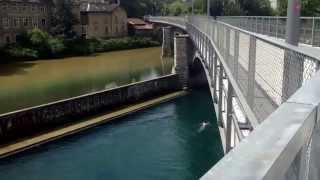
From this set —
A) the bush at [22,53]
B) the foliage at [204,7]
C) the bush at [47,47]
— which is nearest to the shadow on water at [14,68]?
the bush at [22,53]

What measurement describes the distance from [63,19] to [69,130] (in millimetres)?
51830

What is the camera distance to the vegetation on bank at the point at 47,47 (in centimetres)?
6286

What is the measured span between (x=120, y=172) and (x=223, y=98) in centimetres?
925

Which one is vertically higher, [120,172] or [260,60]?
[260,60]

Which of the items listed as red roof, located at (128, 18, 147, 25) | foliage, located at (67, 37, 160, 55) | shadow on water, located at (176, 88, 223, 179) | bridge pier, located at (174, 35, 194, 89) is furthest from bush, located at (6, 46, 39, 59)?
red roof, located at (128, 18, 147, 25)

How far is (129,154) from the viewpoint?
80.8 ft

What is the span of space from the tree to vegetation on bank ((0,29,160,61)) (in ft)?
11.9

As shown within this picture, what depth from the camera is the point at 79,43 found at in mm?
73750

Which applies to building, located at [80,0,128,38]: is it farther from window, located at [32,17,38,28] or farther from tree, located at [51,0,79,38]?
window, located at [32,17,38,28]

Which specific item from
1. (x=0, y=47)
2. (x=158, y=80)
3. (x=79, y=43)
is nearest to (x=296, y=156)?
(x=158, y=80)

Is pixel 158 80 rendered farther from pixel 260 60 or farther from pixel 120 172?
pixel 260 60

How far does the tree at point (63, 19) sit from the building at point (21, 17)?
1.75 m

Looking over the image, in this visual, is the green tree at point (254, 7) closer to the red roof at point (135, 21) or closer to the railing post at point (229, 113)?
the red roof at point (135, 21)

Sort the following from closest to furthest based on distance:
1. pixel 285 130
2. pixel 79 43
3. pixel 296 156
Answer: pixel 285 130 < pixel 296 156 < pixel 79 43
